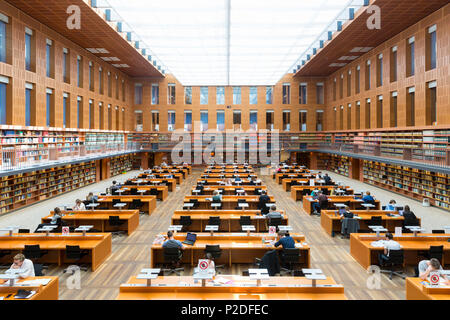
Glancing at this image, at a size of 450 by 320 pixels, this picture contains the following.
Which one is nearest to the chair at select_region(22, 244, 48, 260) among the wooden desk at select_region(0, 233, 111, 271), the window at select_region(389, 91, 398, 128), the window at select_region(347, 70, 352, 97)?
the wooden desk at select_region(0, 233, 111, 271)

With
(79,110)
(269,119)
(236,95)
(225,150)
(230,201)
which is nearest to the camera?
(230,201)

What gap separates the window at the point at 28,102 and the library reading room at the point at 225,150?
8 cm

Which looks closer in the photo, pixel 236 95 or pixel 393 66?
pixel 393 66

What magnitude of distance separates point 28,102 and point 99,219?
8668mm

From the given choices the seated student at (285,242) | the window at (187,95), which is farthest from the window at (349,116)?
the seated student at (285,242)

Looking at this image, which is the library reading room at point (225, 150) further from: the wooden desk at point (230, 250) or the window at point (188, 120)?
the window at point (188, 120)

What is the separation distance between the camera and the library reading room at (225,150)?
6.24 m

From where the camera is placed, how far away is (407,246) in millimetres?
6926

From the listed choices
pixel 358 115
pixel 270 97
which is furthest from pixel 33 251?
pixel 270 97

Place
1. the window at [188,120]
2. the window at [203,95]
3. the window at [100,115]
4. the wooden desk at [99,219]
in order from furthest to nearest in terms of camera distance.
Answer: the window at [203,95] → the window at [188,120] → the window at [100,115] → the wooden desk at [99,219]

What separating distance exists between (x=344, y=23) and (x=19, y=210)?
17.7 meters

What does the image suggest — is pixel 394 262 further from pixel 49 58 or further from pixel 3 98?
pixel 49 58

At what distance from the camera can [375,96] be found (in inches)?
805
